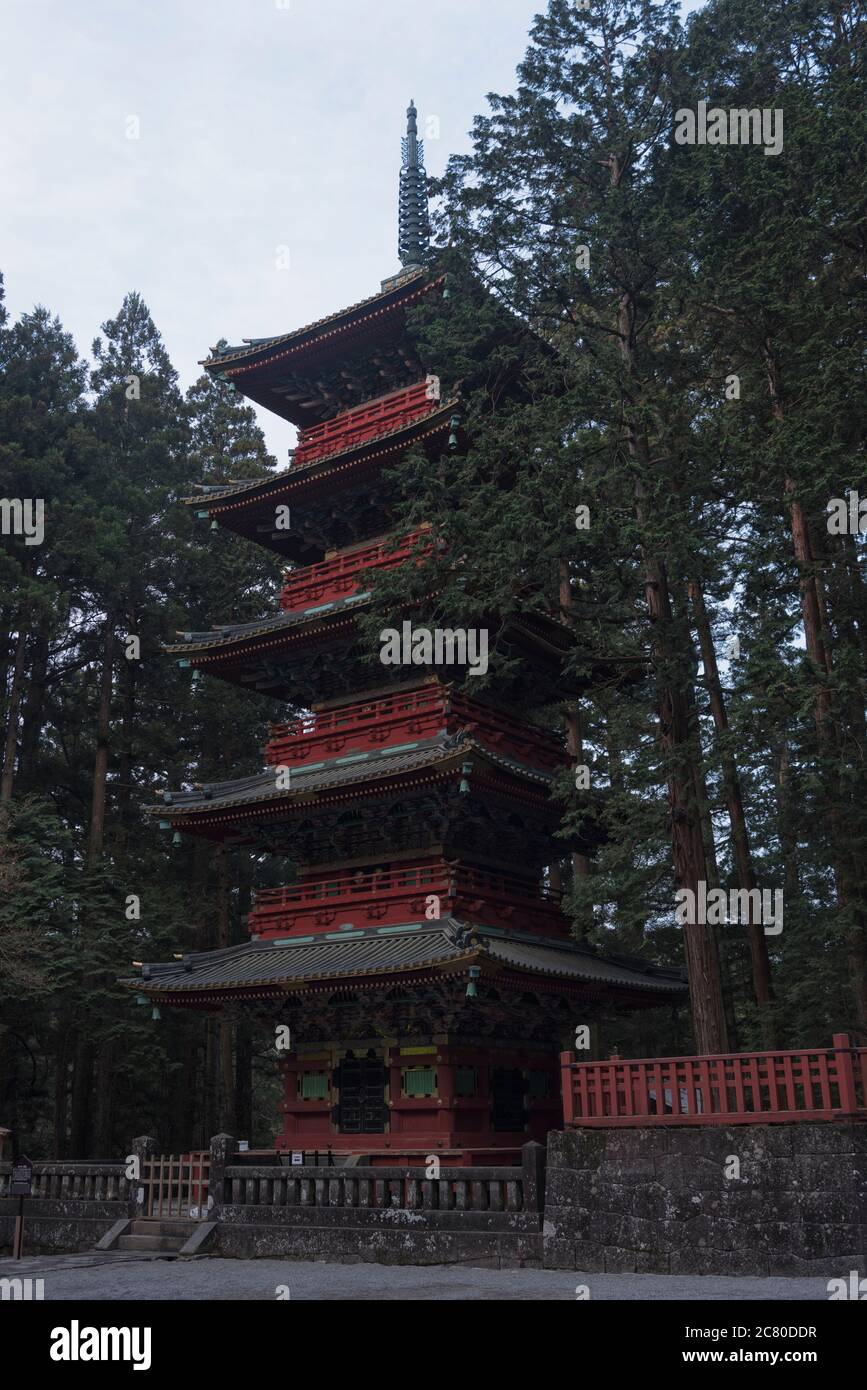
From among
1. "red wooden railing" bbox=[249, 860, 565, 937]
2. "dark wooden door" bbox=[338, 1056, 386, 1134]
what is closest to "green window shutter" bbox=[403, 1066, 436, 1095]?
"dark wooden door" bbox=[338, 1056, 386, 1134]

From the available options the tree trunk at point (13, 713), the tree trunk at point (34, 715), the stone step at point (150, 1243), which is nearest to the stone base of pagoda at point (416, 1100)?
the stone step at point (150, 1243)

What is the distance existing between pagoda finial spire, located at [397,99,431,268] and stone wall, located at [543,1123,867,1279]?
2099 cm

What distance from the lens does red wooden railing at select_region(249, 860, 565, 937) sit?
2027cm

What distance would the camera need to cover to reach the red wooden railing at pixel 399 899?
20.3 metres

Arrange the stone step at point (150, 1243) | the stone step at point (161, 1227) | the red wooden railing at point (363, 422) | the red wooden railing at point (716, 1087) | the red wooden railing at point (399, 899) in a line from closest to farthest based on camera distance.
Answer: the red wooden railing at point (716, 1087) → the stone step at point (150, 1243) → the stone step at point (161, 1227) → the red wooden railing at point (399, 899) → the red wooden railing at point (363, 422)

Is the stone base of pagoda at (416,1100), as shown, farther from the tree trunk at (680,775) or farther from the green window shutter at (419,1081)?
the tree trunk at (680,775)

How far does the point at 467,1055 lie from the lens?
20000 mm

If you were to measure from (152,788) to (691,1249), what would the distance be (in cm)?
2543

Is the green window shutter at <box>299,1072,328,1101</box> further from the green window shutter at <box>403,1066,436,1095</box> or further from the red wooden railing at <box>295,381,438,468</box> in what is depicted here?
the red wooden railing at <box>295,381,438,468</box>

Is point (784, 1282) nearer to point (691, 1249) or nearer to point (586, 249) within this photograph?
point (691, 1249)

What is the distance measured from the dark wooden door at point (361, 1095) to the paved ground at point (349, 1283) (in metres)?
4.21

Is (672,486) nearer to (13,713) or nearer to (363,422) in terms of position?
(363,422)

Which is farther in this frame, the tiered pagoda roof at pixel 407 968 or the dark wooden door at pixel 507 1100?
the dark wooden door at pixel 507 1100

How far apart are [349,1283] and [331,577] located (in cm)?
1440
